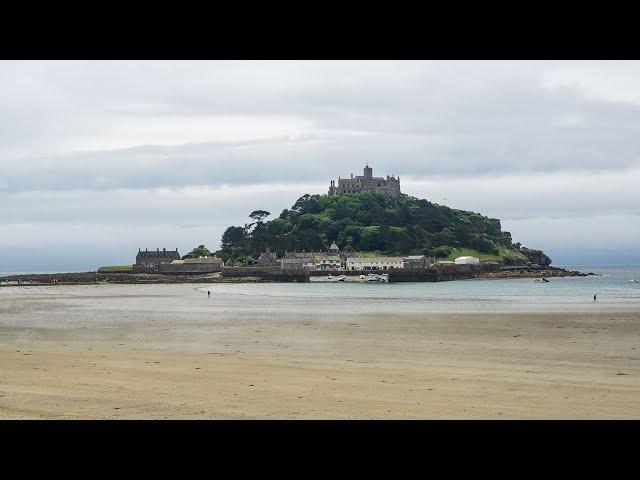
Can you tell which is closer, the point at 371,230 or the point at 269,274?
the point at 269,274

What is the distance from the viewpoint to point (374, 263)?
129 m

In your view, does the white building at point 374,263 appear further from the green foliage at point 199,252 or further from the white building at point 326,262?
the green foliage at point 199,252

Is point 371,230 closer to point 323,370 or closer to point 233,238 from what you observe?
point 233,238

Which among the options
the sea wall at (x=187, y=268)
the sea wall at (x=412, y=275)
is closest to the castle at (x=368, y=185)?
the sea wall at (x=187, y=268)

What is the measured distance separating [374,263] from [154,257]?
4188 centimetres

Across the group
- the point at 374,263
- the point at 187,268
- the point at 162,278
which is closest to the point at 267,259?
the point at 187,268

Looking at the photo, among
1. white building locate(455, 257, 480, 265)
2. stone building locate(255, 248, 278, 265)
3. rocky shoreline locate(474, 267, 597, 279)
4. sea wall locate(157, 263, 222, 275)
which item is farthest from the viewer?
stone building locate(255, 248, 278, 265)

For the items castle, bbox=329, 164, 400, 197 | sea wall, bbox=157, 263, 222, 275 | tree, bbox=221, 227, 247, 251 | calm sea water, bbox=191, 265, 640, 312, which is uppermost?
castle, bbox=329, 164, 400, 197

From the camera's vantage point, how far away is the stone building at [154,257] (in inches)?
5204

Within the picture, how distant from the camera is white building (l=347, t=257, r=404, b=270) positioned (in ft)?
420

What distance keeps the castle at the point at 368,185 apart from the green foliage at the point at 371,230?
8122mm

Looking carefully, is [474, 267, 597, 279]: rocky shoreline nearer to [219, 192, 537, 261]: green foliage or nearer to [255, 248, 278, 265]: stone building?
[219, 192, 537, 261]: green foliage

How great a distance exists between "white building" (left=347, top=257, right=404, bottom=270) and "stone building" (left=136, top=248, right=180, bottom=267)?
34.6 meters

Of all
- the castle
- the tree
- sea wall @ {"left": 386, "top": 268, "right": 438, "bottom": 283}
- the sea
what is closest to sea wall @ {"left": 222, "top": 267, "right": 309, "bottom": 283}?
sea wall @ {"left": 386, "top": 268, "right": 438, "bottom": 283}
